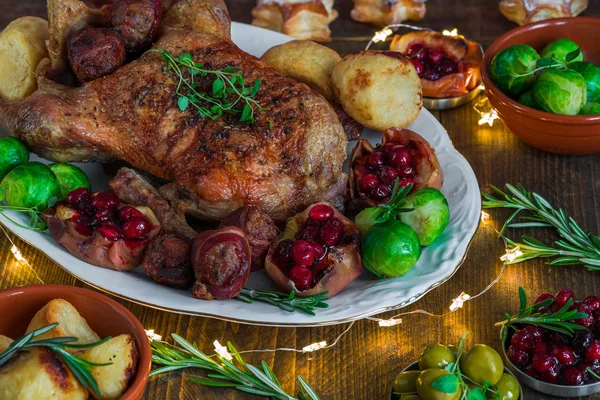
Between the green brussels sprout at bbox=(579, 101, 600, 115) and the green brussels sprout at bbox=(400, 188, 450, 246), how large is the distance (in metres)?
0.92

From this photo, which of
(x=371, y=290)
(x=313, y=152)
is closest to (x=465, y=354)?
(x=371, y=290)

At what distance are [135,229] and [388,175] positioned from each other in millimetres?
948

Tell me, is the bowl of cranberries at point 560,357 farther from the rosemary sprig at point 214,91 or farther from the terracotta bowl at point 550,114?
the rosemary sprig at point 214,91

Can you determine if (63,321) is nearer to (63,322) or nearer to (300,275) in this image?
(63,322)

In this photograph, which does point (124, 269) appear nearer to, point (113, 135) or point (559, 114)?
point (113, 135)

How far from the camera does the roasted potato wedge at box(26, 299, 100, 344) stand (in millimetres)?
2219

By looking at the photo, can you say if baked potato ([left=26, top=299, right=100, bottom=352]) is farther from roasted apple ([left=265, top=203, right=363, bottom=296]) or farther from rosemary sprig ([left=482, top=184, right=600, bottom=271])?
rosemary sprig ([left=482, top=184, right=600, bottom=271])

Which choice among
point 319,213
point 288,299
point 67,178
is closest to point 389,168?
point 319,213

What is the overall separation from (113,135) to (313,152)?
806 millimetres

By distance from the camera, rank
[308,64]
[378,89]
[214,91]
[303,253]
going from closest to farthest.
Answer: [303,253] < [214,91] < [378,89] < [308,64]

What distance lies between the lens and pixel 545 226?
3.20m

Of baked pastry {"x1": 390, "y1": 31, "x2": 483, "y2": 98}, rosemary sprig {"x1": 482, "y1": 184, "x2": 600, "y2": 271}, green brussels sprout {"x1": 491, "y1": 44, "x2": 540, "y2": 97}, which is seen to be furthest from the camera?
baked pastry {"x1": 390, "y1": 31, "x2": 483, "y2": 98}

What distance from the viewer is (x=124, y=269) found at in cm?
283

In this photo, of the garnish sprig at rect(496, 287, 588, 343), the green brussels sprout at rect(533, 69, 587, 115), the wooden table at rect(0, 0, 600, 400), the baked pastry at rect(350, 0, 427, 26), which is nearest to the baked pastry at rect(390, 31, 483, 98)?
the wooden table at rect(0, 0, 600, 400)
